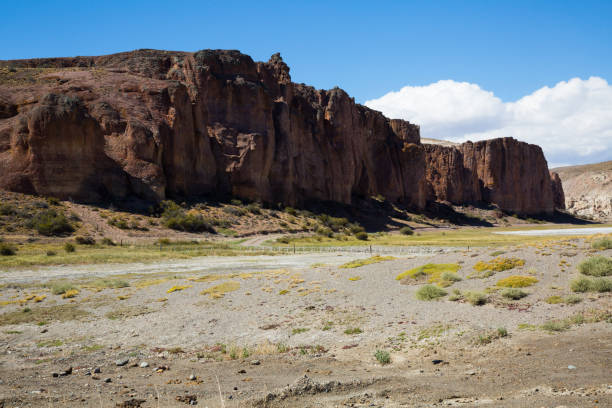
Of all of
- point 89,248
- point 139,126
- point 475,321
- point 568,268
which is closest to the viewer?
point 475,321

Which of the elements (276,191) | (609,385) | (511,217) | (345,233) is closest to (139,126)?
(276,191)

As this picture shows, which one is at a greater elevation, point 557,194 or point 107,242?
point 557,194

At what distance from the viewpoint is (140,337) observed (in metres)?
13.7

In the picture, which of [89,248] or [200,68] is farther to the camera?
[200,68]

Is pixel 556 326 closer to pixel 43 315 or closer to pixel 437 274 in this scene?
pixel 437 274

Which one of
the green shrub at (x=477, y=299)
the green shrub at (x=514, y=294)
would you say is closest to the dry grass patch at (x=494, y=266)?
the green shrub at (x=514, y=294)

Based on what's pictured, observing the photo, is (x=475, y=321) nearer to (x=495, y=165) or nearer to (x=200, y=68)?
(x=200, y=68)

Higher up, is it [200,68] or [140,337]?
[200,68]

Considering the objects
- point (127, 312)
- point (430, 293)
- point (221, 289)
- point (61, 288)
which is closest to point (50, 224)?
point (61, 288)

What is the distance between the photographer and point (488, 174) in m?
126

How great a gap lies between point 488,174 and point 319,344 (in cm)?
12632

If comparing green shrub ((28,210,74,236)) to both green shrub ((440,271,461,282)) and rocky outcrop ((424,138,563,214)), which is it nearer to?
green shrub ((440,271,461,282))

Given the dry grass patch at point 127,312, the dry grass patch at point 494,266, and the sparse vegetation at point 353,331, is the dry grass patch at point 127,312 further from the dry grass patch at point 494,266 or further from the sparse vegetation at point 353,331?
the dry grass patch at point 494,266

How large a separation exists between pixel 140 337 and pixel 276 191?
64279 millimetres
